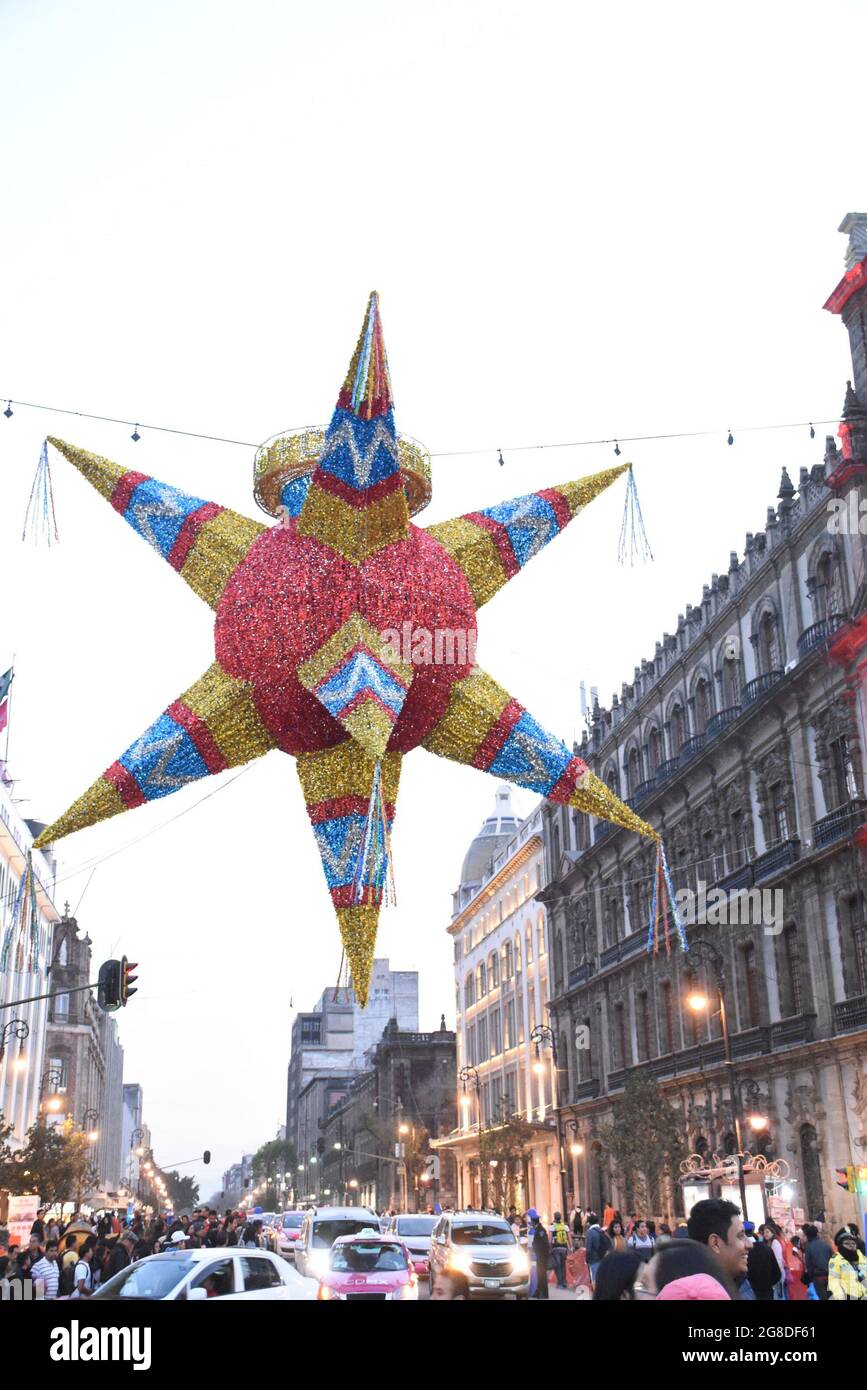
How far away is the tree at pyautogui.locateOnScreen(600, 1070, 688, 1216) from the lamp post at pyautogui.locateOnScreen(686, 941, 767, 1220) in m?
2.27

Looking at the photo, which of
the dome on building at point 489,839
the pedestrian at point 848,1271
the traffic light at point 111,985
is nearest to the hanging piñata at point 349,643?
the pedestrian at point 848,1271

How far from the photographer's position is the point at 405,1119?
91312 mm

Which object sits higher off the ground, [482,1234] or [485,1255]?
[482,1234]

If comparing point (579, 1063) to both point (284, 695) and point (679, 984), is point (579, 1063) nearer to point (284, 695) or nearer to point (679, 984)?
point (679, 984)

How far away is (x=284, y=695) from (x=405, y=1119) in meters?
88.0

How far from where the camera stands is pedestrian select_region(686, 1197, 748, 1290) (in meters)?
5.17

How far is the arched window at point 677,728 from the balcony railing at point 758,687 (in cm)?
734

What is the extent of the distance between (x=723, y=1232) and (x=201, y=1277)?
8.50 m

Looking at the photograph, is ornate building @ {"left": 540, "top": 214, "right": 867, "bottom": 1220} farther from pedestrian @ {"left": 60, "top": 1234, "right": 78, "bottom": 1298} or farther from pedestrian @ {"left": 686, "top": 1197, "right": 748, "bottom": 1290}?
pedestrian @ {"left": 686, "top": 1197, "right": 748, "bottom": 1290}

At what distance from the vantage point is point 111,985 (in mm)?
20281

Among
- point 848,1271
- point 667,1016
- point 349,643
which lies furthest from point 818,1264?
point 667,1016

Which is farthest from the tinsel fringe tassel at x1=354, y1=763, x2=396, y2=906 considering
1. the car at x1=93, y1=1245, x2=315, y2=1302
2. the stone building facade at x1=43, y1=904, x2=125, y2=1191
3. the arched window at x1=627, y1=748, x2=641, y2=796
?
the stone building facade at x1=43, y1=904, x2=125, y2=1191

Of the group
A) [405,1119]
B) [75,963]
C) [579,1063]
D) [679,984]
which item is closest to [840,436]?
[679,984]

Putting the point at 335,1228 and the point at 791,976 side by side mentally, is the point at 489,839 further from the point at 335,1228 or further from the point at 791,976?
the point at 335,1228
